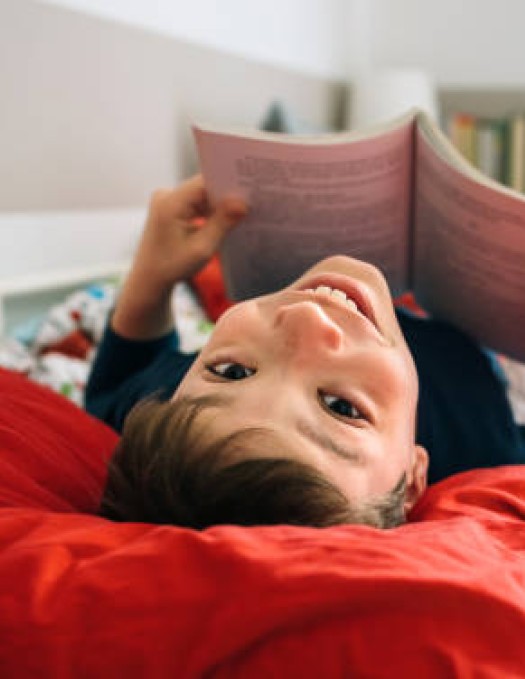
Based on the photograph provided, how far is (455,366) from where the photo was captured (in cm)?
99

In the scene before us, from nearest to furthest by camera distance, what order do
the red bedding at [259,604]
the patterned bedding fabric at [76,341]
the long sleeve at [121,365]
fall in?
the red bedding at [259,604] < the long sleeve at [121,365] < the patterned bedding fabric at [76,341]

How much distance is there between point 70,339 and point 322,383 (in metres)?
0.79

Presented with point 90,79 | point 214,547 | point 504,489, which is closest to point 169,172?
point 90,79

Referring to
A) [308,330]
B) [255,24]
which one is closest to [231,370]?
[308,330]

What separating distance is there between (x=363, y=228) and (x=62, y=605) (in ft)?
1.92

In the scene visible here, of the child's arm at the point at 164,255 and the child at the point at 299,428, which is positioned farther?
the child's arm at the point at 164,255

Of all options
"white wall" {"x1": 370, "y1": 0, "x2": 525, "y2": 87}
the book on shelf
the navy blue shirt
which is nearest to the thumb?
the navy blue shirt

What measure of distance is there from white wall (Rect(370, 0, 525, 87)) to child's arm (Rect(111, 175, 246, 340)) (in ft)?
7.16

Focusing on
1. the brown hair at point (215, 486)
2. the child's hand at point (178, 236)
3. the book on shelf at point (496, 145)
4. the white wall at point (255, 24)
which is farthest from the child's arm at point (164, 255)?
the book on shelf at point (496, 145)

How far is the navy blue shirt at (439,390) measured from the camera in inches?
35.8

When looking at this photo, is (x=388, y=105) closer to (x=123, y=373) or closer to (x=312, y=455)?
(x=123, y=373)

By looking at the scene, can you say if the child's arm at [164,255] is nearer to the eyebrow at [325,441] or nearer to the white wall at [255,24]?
the eyebrow at [325,441]

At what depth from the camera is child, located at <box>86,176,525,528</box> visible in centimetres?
57

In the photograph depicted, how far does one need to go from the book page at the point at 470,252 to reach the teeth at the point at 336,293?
0.17 metres
